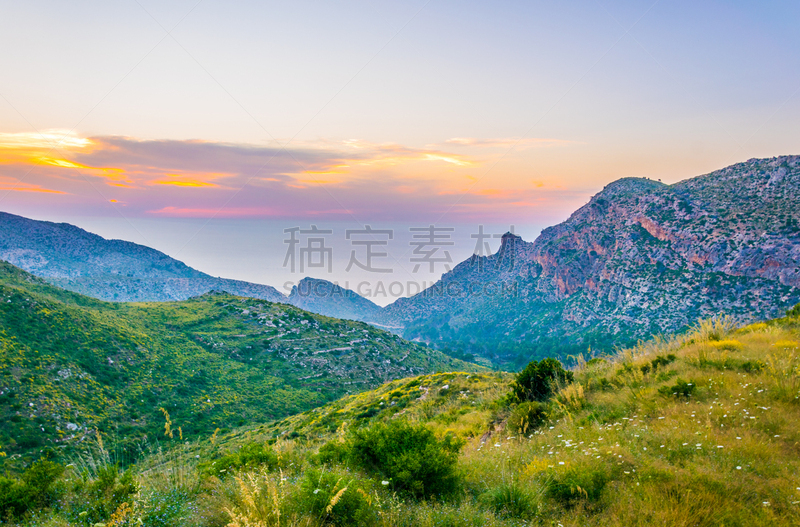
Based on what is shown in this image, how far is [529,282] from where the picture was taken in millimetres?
101750

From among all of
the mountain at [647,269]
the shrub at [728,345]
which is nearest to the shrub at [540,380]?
the shrub at [728,345]

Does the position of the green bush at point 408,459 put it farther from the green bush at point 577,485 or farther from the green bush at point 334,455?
the green bush at point 577,485

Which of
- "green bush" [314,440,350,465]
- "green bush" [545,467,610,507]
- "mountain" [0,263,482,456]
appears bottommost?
"mountain" [0,263,482,456]

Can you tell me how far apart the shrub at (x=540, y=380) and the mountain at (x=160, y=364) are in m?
18.4

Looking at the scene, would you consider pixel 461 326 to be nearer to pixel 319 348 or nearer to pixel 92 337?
pixel 319 348

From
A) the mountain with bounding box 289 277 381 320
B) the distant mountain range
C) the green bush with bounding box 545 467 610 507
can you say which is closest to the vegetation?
the green bush with bounding box 545 467 610 507

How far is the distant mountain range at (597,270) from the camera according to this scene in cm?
5272

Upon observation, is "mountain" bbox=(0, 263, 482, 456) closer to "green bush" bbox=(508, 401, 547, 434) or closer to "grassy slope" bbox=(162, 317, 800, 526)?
"green bush" bbox=(508, 401, 547, 434)

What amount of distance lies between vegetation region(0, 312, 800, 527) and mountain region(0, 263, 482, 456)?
16.1 m

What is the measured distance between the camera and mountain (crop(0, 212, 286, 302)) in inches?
3944

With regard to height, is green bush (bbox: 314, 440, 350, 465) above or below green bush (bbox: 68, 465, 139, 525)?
below

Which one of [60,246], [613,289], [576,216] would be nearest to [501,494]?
[613,289]

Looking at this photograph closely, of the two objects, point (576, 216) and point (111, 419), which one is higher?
point (576, 216)

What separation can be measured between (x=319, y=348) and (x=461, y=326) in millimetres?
70978
